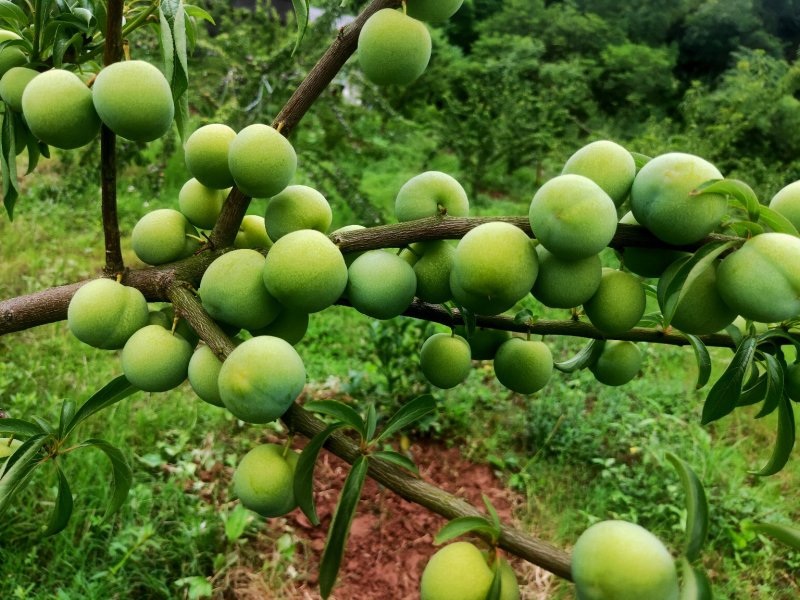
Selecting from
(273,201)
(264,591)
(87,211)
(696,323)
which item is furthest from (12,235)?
(696,323)

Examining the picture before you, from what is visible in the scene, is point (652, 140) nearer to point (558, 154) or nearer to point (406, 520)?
Answer: point (558, 154)

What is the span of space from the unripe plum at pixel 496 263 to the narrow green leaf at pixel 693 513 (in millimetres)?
212

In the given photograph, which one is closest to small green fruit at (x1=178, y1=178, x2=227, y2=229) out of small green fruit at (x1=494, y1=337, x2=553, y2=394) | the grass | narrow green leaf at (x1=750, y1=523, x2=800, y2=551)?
small green fruit at (x1=494, y1=337, x2=553, y2=394)

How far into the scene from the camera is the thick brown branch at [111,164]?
66 centimetres

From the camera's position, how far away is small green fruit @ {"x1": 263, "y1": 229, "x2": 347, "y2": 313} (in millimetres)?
616

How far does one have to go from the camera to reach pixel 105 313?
2.23ft

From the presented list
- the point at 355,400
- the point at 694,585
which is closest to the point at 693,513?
the point at 694,585

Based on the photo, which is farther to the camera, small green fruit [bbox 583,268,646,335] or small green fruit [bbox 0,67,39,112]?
small green fruit [bbox 0,67,39,112]

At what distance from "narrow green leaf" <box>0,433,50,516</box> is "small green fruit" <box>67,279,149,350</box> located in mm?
168

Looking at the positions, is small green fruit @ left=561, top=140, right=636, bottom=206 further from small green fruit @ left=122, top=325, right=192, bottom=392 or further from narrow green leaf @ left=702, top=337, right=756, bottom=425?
small green fruit @ left=122, top=325, right=192, bottom=392

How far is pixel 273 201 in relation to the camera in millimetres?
746

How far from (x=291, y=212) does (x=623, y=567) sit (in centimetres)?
51

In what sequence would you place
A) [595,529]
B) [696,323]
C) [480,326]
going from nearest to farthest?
[595,529], [696,323], [480,326]

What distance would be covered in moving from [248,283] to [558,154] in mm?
6790
